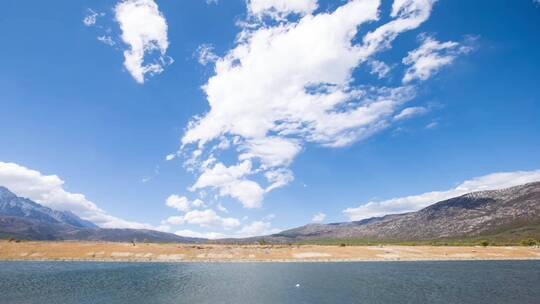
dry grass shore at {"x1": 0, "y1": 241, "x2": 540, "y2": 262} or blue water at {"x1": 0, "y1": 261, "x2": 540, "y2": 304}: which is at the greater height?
dry grass shore at {"x1": 0, "y1": 241, "x2": 540, "y2": 262}

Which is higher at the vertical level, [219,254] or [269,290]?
[219,254]

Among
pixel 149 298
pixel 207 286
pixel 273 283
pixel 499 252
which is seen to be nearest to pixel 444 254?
pixel 499 252

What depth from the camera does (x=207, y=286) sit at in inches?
2584

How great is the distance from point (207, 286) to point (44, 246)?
11614cm

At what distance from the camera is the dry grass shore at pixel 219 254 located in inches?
5340

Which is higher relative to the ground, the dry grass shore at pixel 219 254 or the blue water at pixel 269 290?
the dry grass shore at pixel 219 254

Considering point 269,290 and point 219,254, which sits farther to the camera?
point 219,254

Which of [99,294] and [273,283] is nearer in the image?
[99,294]

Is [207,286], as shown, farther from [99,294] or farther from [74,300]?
[74,300]

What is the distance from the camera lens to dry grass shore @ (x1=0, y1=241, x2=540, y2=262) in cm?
13562

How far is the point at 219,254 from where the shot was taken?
143 m

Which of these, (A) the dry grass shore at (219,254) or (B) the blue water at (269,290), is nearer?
(B) the blue water at (269,290)

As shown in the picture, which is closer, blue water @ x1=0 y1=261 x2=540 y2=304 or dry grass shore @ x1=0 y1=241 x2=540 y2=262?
blue water @ x1=0 y1=261 x2=540 y2=304

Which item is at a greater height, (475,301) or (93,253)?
(93,253)
